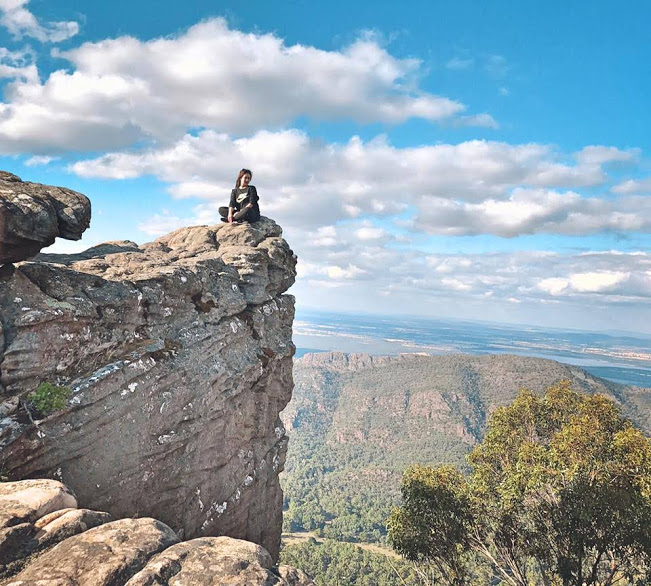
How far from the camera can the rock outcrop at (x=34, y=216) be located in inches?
431

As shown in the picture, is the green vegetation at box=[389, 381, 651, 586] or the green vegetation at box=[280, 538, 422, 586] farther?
the green vegetation at box=[280, 538, 422, 586]

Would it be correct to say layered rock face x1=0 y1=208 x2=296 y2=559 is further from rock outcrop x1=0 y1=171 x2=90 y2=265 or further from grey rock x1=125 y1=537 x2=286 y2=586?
grey rock x1=125 y1=537 x2=286 y2=586

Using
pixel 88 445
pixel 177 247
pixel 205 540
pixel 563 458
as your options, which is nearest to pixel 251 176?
pixel 177 247

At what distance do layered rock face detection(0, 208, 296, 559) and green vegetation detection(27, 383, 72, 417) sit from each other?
19cm

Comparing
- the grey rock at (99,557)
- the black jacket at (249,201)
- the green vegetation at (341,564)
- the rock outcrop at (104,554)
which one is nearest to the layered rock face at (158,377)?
the black jacket at (249,201)

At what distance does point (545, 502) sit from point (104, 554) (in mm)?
17739

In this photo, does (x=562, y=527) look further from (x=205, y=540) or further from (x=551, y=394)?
(x=205, y=540)

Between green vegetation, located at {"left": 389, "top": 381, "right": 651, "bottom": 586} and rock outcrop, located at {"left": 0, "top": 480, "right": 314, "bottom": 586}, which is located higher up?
rock outcrop, located at {"left": 0, "top": 480, "right": 314, "bottom": 586}

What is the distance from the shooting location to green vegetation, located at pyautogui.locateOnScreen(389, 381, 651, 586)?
1538 cm

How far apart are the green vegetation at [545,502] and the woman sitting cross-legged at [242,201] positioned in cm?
1599

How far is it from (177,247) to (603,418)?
21010 millimetres

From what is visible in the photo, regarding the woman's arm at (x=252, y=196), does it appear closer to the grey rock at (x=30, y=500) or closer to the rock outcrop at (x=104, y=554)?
the grey rock at (x=30, y=500)

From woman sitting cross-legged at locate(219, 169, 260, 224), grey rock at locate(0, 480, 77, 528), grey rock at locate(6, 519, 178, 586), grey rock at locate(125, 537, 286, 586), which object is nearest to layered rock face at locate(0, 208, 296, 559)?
woman sitting cross-legged at locate(219, 169, 260, 224)

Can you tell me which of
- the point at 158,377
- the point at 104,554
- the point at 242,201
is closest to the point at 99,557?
the point at 104,554
